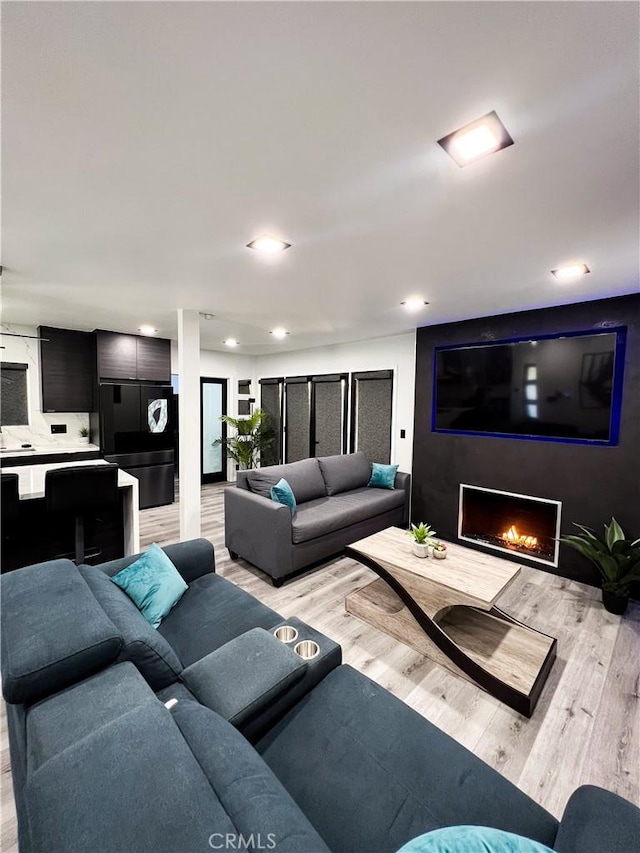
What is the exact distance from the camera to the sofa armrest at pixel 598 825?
79 centimetres

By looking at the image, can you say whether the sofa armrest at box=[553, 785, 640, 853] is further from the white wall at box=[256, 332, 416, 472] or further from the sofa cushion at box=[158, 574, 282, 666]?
the white wall at box=[256, 332, 416, 472]

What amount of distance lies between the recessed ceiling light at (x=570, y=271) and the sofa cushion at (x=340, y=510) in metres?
2.60

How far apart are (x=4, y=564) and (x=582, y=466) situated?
16.2 feet

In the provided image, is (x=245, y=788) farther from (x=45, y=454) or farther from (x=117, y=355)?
→ (x=117, y=355)

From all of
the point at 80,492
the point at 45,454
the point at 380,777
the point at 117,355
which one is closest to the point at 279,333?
the point at 117,355

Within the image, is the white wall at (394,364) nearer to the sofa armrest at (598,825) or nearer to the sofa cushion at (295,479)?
the sofa cushion at (295,479)

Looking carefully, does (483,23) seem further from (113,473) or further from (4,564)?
(4,564)

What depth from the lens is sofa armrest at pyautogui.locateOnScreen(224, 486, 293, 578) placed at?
10.0 feet

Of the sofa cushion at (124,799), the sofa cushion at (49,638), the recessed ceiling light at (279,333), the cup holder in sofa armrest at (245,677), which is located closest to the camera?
the sofa cushion at (124,799)

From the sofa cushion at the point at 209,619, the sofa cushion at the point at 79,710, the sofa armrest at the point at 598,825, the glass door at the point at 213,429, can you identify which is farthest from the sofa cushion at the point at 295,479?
the glass door at the point at 213,429

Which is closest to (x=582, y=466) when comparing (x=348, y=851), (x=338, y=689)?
(x=338, y=689)

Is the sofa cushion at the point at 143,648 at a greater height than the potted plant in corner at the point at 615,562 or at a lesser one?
greater

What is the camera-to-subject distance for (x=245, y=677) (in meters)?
1.25

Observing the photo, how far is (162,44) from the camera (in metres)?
0.88
